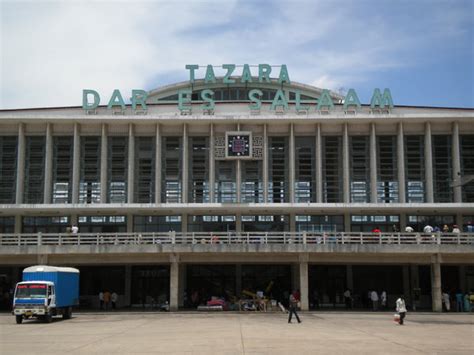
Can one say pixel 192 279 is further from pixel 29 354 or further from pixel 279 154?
pixel 29 354

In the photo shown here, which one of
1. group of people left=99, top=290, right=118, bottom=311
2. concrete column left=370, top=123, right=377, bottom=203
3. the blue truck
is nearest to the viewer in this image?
the blue truck

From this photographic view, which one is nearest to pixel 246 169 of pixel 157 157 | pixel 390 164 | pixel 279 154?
pixel 279 154

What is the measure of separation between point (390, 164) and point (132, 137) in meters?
21.0

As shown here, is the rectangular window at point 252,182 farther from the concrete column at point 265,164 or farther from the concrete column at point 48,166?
the concrete column at point 48,166

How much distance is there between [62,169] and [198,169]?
432 inches

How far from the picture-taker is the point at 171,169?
173 ft

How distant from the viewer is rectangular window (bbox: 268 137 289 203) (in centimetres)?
5225

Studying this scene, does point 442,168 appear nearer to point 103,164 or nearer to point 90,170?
point 103,164

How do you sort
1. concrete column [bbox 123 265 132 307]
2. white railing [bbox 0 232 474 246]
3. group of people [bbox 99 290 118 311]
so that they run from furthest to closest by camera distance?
concrete column [bbox 123 265 132 307], group of people [bbox 99 290 118 311], white railing [bbox 0 232 474 246]

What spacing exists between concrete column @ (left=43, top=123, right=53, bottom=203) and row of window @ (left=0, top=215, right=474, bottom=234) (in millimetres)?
2577

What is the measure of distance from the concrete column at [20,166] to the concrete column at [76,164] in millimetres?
4082

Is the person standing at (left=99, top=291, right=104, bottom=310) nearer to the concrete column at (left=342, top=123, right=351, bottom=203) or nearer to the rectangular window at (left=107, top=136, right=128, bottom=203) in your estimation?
the rectangular window at (left=107, top=136, right=128, bottom=203)

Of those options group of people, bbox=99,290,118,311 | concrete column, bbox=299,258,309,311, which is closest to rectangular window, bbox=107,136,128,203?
group of people, bbox=99,290,118,311

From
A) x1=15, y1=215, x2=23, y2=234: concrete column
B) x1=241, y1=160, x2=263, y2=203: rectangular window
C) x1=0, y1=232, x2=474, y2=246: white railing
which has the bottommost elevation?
x1=0, y1=232, x2=474, y2=246: white railing
